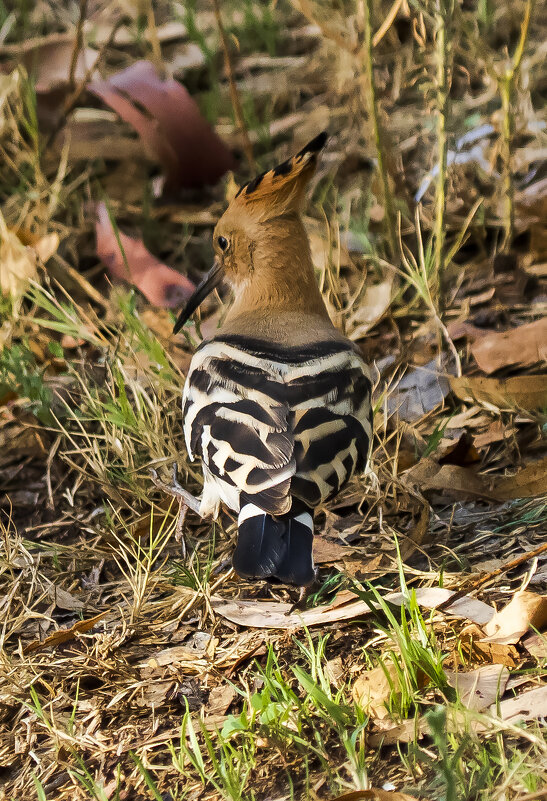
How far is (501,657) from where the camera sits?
6.59ft

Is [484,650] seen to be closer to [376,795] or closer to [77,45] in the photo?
[376,795]

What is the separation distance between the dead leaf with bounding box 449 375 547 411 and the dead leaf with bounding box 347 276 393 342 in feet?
1.93

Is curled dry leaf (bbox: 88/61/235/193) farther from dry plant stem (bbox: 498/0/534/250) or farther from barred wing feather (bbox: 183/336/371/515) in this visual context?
barred wing feather (bbox: 183/336/371/515)

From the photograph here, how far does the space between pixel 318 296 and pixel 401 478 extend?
706 millimetres

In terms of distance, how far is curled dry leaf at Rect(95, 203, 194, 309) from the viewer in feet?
12.3

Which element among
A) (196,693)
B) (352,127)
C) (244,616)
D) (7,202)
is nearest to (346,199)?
(352,127)

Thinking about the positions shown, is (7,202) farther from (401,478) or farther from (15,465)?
(401,478)

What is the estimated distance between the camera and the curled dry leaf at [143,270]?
376cm

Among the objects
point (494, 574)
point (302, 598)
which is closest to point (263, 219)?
point (302, 598)

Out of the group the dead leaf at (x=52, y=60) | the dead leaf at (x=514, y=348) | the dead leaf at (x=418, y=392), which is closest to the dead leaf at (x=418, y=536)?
the dead leaf at (x=418, y=392)

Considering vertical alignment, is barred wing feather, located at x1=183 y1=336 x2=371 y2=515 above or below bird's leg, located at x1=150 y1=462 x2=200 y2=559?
above

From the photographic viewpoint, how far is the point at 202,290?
334 centimetres

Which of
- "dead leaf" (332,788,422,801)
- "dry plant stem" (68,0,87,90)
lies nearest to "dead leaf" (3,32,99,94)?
"dry plant stem" (68,0,87,90)

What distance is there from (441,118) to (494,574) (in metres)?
1.59
